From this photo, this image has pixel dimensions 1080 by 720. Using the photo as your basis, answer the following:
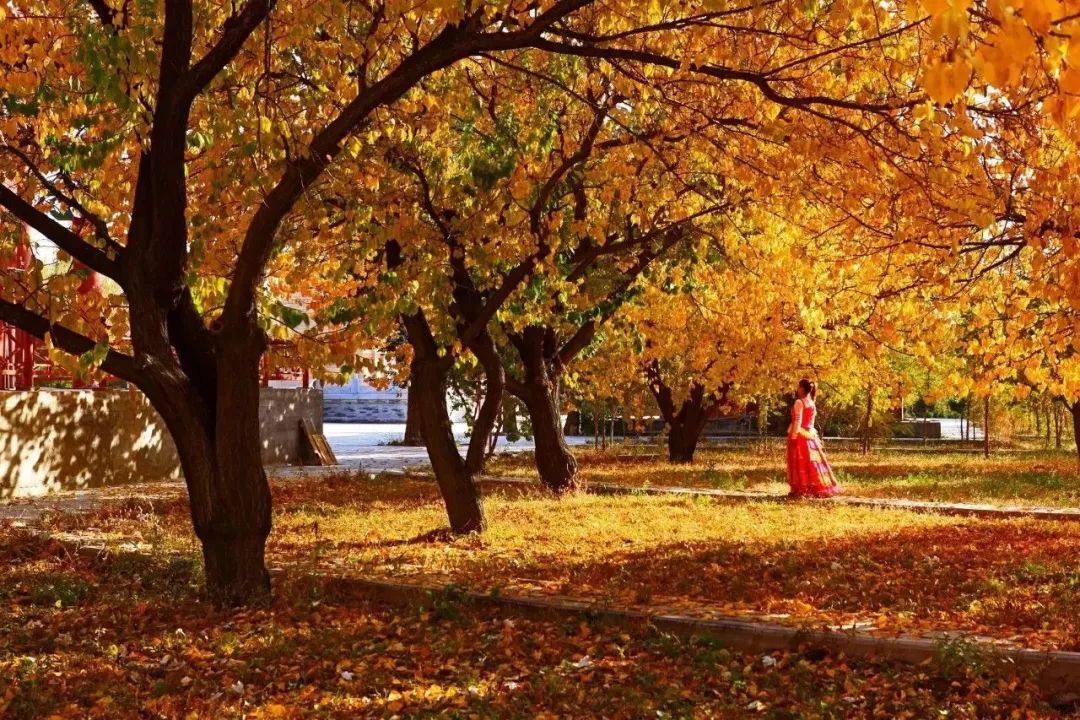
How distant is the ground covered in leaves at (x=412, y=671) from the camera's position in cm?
550

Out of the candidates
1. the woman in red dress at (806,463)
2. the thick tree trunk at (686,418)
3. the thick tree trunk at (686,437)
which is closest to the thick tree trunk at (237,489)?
the woman in red dress at (806,463)

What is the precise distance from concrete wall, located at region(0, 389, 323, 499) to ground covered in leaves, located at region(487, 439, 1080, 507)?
6035mm

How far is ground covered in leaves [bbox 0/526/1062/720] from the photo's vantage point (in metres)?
5.50

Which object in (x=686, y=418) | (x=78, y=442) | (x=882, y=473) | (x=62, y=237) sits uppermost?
(x=62, y=237)

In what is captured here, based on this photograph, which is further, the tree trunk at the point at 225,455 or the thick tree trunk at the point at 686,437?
the thick tree trunk at the point at 686,437

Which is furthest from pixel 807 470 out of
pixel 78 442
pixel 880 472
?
pixel 78 442

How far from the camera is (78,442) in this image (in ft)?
55.4

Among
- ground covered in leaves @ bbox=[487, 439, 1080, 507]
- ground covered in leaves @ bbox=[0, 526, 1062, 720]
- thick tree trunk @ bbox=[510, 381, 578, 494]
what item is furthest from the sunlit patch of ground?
ground covered in leaves @ bbox=[0, 526, 1062, 720]

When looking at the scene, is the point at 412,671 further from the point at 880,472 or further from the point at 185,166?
the point at 880,472

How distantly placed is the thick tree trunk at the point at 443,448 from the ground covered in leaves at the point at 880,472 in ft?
21.2

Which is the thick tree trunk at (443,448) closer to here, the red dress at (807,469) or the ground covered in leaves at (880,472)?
the red dress at (807,469)

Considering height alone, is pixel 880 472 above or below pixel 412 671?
above

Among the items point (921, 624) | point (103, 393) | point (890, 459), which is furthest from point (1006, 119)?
point (890, 459)

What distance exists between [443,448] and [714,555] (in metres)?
3.09
